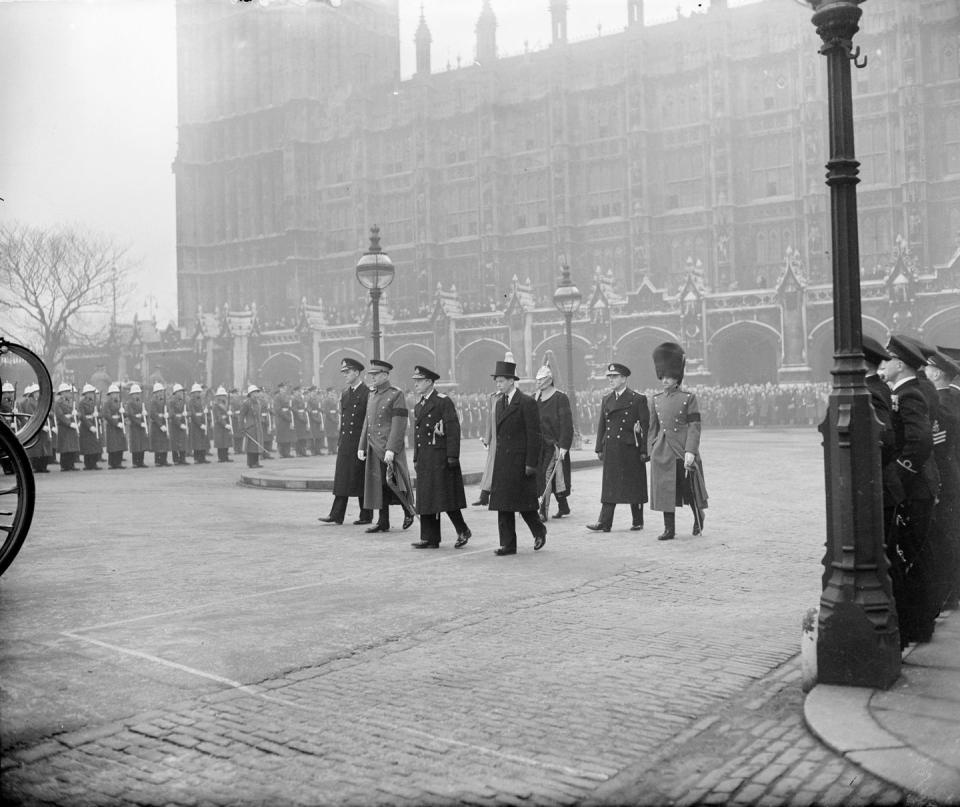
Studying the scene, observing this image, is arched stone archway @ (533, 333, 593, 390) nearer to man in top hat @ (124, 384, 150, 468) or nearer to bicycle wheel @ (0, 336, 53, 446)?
man in top hat @ (124, 384, 150, 468)

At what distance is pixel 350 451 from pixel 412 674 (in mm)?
5850

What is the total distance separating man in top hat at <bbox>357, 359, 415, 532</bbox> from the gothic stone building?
99.2 feet

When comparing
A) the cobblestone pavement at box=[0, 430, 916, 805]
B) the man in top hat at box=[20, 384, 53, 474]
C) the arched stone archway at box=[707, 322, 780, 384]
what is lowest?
the cobblestone pavement at box=[0, 430, 916, 805]

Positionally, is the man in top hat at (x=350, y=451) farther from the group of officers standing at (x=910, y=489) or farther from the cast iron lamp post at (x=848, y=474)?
the cast iron lamp post at (x=848, y=474)

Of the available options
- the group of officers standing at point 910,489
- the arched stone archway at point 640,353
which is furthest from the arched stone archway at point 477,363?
the group of officers standing at point 910,489

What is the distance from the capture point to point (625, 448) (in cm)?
986

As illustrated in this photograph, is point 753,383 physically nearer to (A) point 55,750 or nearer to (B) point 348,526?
(B) point 348,526

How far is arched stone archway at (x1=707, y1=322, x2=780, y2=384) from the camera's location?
39.5 m

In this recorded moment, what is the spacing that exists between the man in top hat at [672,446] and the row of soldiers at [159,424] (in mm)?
12356

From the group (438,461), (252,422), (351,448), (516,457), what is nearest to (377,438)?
(351,448)

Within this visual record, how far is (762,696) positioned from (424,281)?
5169 centimetres

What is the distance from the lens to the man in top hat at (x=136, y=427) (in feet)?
69.8

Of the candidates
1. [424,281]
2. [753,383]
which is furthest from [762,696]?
[424,281]

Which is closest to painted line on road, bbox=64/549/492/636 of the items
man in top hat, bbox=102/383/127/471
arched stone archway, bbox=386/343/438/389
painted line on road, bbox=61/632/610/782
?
painted line on road, bbox=61/632/610/782
